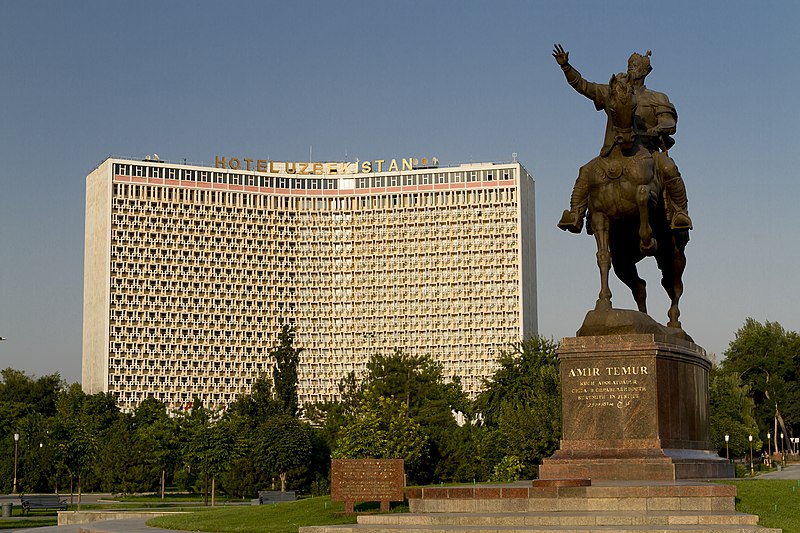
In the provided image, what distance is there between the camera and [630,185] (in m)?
24.1

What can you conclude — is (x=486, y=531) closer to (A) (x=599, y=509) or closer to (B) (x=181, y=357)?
(A) (x=599, y=509)

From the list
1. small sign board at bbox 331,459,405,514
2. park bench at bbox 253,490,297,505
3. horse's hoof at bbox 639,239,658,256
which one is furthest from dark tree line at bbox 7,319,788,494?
small sign board at bbox 331,459,405,514

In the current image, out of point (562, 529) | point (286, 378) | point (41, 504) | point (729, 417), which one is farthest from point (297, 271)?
point (562, 529)

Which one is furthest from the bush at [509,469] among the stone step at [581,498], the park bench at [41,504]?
the stone step at [581,498]

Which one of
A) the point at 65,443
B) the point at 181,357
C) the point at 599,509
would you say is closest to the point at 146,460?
the point at 65,443

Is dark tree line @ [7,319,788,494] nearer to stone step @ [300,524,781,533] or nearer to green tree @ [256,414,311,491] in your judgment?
green tree @ [256,414,311,491]

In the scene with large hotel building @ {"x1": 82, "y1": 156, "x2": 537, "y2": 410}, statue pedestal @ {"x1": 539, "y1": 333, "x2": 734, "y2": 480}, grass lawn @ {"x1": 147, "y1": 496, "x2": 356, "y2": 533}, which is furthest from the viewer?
large hotel building @ {"x1": 82, "y1": 156, "x2": 537, "y2": 410}

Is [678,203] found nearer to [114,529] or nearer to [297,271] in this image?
[114,529]

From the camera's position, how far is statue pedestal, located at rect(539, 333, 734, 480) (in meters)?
21.8

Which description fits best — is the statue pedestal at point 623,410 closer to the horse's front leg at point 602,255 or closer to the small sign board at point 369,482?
the horse's front leg at point 602,255

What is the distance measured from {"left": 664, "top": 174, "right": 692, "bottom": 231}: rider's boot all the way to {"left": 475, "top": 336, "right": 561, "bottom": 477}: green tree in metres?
20.0

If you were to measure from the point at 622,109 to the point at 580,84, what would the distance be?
1.34m

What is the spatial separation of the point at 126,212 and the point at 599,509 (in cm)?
14110

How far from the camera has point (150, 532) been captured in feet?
76.4
